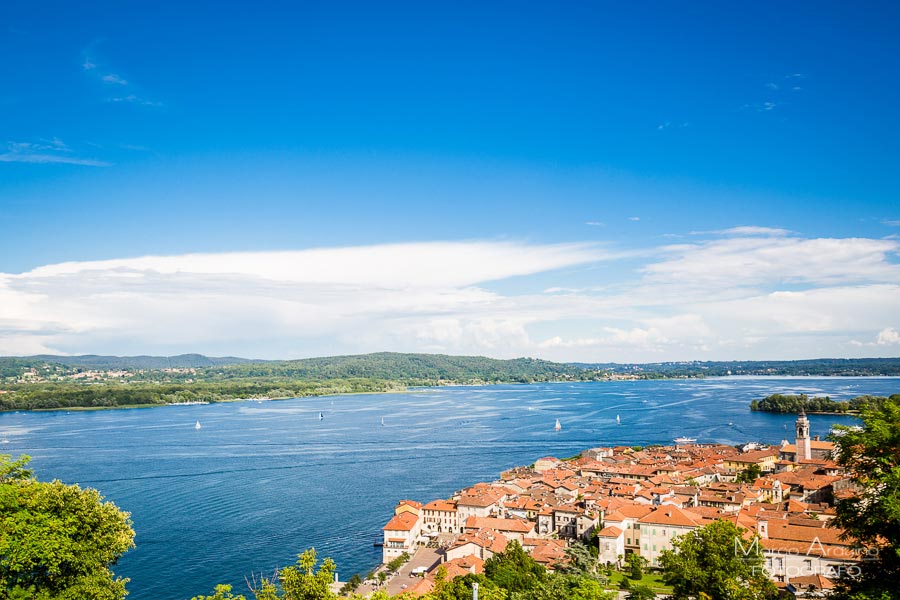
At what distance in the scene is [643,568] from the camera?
26.9m

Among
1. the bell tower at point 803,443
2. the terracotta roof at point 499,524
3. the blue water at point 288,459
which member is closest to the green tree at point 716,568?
the terracotta roof at point 499,524

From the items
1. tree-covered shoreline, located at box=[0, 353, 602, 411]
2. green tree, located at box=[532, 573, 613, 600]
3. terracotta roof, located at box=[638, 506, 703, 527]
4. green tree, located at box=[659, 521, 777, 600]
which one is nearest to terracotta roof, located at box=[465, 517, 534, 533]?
terracotta roof, located at box=[638, 506, 703, 527]

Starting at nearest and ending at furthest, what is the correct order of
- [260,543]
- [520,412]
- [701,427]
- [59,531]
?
[59,531], [260,543], [701,427], [520,412]

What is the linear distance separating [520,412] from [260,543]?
67386mm

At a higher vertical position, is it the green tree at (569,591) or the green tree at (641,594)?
the green tree at (569,591)

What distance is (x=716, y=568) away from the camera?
19359 mm

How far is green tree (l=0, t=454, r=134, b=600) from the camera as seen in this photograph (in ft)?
48.8

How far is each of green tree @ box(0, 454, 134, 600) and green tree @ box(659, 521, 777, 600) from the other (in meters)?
15.0

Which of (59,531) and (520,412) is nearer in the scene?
(59,531)

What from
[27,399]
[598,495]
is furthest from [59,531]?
[27,399]

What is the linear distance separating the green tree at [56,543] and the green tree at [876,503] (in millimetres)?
15746

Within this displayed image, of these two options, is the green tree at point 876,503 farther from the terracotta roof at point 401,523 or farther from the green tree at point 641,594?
the terracotta roof at point 401,523

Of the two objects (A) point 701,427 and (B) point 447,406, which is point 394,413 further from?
(A) point 701,427

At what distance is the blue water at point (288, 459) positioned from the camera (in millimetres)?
31406
